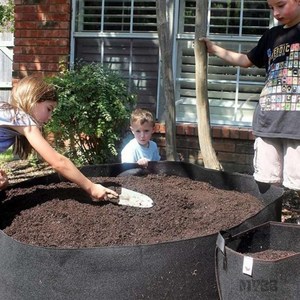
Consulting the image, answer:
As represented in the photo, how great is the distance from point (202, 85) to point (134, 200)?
4.80ft

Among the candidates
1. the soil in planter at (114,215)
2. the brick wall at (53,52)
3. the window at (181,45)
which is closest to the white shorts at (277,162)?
the soil in planter at (114,215)

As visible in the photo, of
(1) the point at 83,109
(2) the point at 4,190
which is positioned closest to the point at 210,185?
(2) the point at 4,190

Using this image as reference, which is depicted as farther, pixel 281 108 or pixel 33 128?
pixel 281 108

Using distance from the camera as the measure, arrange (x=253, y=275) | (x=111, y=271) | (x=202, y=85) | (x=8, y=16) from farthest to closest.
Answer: (x=8, y=16), (x=202, y=85), (x=111, y=271), (x=253, y=275)

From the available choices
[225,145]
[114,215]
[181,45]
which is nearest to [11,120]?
[114,215]

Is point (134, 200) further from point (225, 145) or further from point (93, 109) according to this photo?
point (225, 145)

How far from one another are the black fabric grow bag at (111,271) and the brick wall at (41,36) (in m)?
4.64

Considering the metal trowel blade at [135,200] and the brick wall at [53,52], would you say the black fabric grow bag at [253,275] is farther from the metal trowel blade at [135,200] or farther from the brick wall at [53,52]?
the brick wall at [53,52]

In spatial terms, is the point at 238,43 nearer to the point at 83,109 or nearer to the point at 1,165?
the point at 83,109

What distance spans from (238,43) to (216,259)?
444cm

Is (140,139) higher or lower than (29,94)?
lower

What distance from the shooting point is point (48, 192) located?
360 centimetres

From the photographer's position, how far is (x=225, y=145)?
6512 millimetres

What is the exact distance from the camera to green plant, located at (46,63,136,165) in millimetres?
6043
